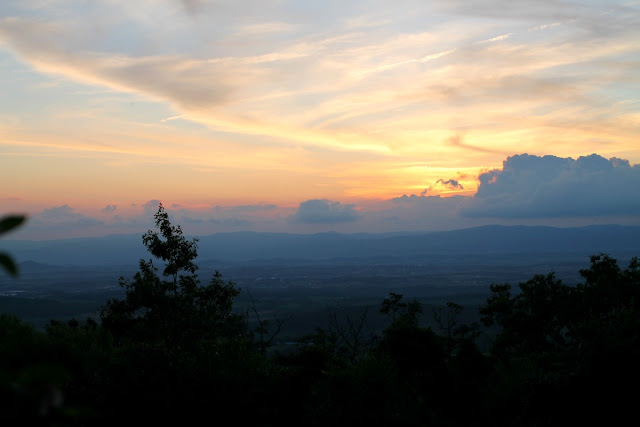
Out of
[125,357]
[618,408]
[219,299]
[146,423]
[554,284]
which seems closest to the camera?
[146,423]

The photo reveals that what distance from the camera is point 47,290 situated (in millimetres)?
175500

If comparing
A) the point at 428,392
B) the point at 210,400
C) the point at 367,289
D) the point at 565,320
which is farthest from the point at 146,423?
the point at 367,289

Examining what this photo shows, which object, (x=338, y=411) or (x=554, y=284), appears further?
(x=554, y=284)

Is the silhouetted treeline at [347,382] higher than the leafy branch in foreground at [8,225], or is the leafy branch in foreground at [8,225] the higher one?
the leafy branch in foreground at [8,225]

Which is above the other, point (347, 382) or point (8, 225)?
point (8, 225)

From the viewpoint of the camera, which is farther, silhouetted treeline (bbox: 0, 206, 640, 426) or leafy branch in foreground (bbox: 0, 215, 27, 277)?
silhouetted treeline (bbox: 0, 206, 640, 426)

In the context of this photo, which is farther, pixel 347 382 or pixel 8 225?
pixel 347 382

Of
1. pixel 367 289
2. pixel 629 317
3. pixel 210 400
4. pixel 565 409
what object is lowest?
pixel 367 289

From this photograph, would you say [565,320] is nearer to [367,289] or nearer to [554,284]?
[554,284]

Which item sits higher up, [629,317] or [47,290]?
[629,317]

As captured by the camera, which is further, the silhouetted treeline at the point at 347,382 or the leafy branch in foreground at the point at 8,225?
the silhouetted treeline at the point at 347,382

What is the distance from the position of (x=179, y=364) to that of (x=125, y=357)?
6.68 feet

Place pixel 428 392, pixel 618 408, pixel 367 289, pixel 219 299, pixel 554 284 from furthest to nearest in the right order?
pixel 367 289 < pixel 554 284 < pixel 219 299 < pixel 428 392 < pixel 618 408

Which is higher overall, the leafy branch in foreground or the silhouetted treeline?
the leafy branch in foreground
